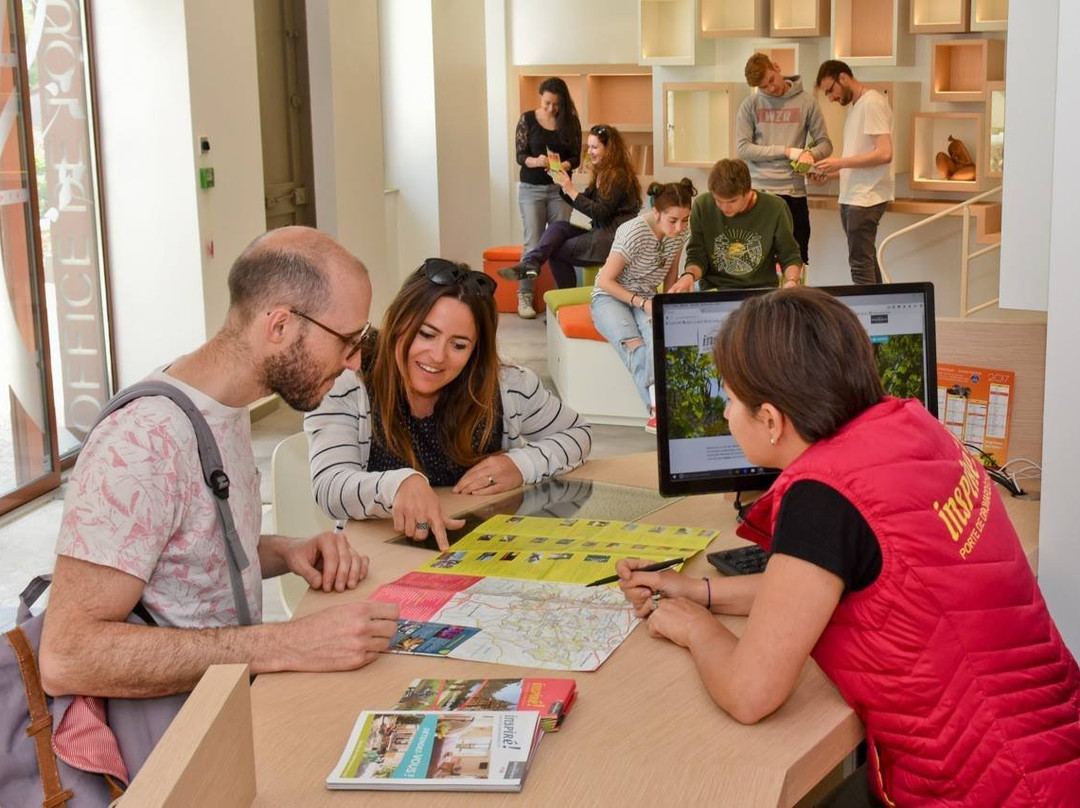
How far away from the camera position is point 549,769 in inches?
64.2

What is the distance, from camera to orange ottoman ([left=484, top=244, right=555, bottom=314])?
10031mm

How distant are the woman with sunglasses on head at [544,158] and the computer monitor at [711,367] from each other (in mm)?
7060

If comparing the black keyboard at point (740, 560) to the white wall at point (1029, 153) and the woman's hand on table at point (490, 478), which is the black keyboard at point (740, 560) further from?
the white wall at point (1029, 153)

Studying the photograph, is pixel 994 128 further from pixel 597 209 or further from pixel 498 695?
pixel 498 695

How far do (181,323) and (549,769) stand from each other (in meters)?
5.20

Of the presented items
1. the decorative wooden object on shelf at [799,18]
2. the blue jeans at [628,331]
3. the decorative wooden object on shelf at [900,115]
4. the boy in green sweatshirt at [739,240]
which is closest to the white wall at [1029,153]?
the blue jeans at [628,331]

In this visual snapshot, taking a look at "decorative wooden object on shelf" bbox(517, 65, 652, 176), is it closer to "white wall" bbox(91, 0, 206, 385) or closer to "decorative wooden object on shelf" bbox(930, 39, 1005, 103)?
"decorative wooden object on shelf" bbox(930, 39, 1005, 103)

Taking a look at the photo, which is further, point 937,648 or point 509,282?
point 509,282

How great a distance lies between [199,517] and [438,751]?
553mm

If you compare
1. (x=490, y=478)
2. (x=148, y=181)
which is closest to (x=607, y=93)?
(x=148, y=181)

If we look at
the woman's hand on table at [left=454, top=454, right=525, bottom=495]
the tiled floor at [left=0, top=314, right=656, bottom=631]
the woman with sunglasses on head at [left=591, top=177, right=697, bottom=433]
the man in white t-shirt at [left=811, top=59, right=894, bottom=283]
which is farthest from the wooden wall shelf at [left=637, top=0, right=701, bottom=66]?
the woman's hand on table at [left=454, top=454, right=525, bottom=495]

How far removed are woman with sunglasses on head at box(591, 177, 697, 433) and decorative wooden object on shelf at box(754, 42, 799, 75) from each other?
9.72 ft

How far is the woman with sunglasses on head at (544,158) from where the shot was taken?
9.59m

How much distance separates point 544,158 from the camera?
9.61 metres
